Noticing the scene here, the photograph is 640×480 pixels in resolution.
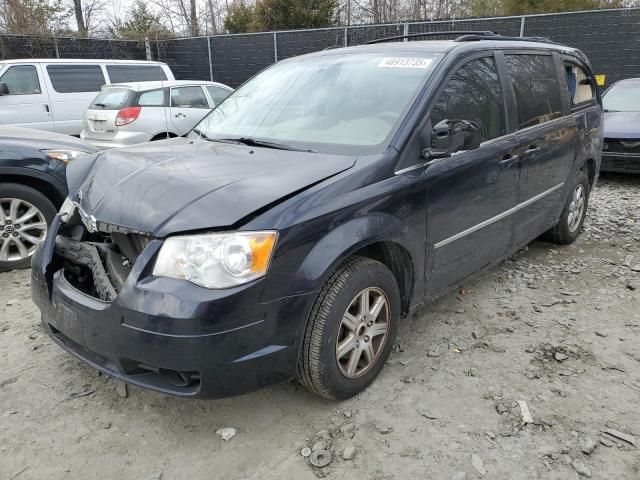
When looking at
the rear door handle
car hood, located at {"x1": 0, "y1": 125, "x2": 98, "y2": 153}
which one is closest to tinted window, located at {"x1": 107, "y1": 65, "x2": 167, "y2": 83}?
car hood, located at {"x1": 0, "y1": 125, "x2": 98, "y2": 153}

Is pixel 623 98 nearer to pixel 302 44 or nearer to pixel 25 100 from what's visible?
pixel 302 44

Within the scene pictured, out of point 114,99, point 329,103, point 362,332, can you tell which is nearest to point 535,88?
point 329,103

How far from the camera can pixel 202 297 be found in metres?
2.13

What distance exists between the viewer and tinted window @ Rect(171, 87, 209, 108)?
9.16 metres

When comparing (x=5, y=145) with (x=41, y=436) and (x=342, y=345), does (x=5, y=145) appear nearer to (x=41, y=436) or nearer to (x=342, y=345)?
(x=41, y=436)

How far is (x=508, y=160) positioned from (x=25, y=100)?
8956mm

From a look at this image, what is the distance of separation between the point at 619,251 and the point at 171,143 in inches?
170

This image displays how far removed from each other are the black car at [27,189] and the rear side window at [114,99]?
13.3ft

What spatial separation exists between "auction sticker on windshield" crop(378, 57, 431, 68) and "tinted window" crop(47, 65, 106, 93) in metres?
8.57

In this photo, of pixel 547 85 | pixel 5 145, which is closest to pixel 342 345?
pixel 547 85

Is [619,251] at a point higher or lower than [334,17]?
lower

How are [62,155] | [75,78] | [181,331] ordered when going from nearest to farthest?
[181,331] < [62,155] < [75,78]

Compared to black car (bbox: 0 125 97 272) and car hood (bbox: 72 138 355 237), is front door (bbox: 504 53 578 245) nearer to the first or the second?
car hood (bbox: 72 138 355 237)

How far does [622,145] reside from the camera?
302 inches
